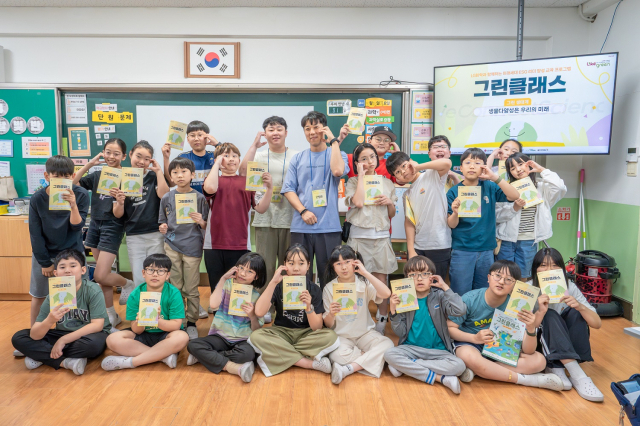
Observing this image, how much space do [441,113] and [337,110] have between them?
3.23ft

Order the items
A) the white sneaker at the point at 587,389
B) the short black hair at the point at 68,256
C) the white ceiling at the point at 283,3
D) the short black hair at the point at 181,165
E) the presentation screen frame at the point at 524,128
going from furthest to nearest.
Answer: the white ceiling at the point at 283,3, the presentation screen frame at the point at 524,128, the short black hair at the point at 181,165, the short black hair at the point at 68,256, the white sneaker at the point at 587,389

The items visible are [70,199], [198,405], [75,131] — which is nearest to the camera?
[198,405]

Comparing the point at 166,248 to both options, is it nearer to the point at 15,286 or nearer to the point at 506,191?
Answer: the point at 15,286

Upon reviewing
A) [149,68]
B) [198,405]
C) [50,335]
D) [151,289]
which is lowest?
[198,405]

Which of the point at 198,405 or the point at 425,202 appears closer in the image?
the point at 198,405

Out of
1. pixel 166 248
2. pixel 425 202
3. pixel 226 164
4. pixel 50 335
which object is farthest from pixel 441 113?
pixel 50 335

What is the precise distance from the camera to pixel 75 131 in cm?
403

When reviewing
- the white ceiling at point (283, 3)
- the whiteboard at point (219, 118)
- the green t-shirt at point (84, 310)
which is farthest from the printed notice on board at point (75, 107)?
the green t-shirt at point (84, 310)

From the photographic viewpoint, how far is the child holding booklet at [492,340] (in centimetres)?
227

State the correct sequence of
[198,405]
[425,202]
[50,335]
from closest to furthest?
1. [198,405]
2. [50,335]
3. [425,202]

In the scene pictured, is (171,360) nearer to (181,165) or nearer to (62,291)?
(62,291)

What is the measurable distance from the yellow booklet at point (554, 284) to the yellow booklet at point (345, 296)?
40.5 inches

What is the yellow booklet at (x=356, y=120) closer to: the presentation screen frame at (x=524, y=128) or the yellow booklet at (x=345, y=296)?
the yellow booklet at (x=345, y=296)

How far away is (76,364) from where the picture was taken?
237cm
